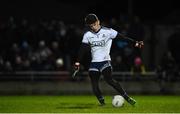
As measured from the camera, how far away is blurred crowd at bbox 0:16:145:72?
26516 millimetres

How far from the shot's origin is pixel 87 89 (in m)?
26.3

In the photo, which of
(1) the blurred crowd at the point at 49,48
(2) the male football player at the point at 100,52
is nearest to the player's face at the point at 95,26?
(2) the male football player at the point at 100,52

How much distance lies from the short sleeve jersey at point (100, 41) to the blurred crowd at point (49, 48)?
8986mm

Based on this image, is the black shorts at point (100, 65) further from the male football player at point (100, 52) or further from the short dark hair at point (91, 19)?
the short dark hair at point (91, 19)

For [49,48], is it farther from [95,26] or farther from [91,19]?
[91,19]

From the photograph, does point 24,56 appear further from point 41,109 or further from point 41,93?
point 41,109

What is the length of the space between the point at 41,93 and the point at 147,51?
5.56 metres

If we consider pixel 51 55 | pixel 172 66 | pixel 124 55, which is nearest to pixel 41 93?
pixel 51 55

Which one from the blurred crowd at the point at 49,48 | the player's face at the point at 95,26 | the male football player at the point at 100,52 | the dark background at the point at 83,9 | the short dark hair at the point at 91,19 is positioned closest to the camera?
the short dark hair at the point at 91,19

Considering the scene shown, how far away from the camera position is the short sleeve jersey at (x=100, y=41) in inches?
673

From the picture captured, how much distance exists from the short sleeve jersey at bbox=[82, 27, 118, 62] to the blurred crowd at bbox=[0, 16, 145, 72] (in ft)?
29.5

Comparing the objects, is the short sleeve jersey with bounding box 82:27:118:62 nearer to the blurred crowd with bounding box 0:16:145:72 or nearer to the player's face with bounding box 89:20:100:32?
the player's face with bounding box 89:20:100:32

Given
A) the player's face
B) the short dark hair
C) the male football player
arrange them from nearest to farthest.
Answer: the short dark hair < the player's face < the male football player

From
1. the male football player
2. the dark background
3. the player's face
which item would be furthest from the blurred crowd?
the player's face
